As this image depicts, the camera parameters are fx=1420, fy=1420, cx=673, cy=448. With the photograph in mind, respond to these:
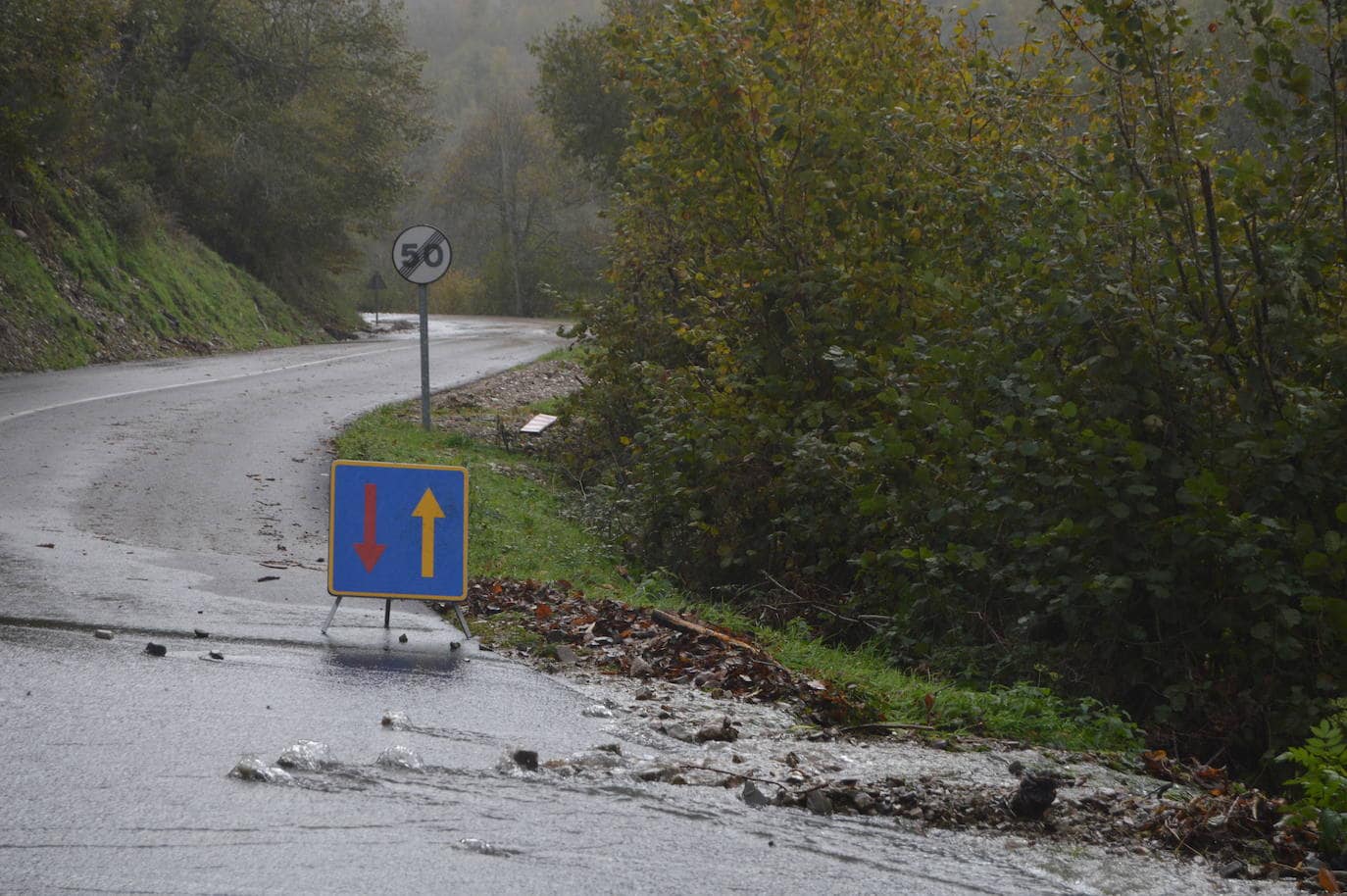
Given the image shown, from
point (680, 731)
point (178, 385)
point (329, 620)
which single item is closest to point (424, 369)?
point (178, 385)

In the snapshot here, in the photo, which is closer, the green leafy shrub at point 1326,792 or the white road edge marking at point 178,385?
the green leafy shrub at point 1326,792

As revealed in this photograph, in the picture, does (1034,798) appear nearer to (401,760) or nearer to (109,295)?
(401,760)

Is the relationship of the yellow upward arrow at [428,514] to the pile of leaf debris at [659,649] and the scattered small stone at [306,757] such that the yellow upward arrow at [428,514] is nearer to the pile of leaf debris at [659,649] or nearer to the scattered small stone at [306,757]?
the pile of leaf debris at [659,649]

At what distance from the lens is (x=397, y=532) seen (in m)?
8.45

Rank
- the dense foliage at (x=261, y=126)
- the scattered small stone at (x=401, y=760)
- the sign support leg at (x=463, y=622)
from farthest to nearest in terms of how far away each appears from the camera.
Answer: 1. the dense foliage at (x=261, y=126)
2. the sign support leg at (x=463, y=622)
3. the scattered small stone at (x=401, y=760)

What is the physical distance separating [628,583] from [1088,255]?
455 centimetres

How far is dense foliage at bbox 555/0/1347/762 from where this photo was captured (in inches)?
321

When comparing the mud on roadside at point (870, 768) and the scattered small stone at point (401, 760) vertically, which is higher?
the scattered small stone at point (401, 760)

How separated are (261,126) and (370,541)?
1411 inches

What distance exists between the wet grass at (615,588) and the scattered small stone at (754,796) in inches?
60.3

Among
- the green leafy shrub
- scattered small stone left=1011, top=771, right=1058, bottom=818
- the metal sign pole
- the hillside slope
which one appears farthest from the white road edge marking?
the green leafy shrub

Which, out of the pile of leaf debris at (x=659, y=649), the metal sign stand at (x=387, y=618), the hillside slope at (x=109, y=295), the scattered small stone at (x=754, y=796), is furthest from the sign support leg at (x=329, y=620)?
the hillside slope at (x=109, y=295)

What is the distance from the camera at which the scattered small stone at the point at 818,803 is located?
530 centimetres

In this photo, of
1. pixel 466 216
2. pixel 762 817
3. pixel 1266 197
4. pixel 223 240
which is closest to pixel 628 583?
pixel 1266 197
